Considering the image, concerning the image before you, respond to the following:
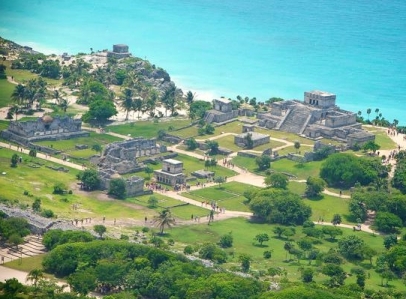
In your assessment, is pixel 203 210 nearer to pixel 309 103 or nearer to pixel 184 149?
pixel 184 149

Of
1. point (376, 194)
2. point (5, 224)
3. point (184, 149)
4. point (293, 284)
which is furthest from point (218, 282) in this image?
point (184, 149)

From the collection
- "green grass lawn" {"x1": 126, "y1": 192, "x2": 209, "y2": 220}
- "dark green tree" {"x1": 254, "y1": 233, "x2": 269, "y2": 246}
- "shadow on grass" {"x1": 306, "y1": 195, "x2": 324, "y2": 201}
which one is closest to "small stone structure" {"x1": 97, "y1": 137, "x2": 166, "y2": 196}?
"green grass lawn" {"x1": 126, "y1": 192, "x2": 209, "y2": 220}

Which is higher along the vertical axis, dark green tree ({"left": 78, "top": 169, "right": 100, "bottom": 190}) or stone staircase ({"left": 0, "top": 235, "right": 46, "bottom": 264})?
dark green tree ({"left": 78, "top": 169, "right": 100, "bottom": 190})

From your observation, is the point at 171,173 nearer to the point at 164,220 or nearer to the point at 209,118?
the point at 164,220

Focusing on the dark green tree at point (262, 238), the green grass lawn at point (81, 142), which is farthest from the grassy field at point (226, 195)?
the green grass lawn at point (81, 142)

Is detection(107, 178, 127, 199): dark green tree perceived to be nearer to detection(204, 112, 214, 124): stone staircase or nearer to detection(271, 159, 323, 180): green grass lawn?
detection(271, 159, 323, 180): green grass lawn

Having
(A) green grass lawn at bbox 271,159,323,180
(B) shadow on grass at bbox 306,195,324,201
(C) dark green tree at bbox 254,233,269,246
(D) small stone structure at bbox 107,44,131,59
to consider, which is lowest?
(C) dark green tree at bbox 254,233,269,246
